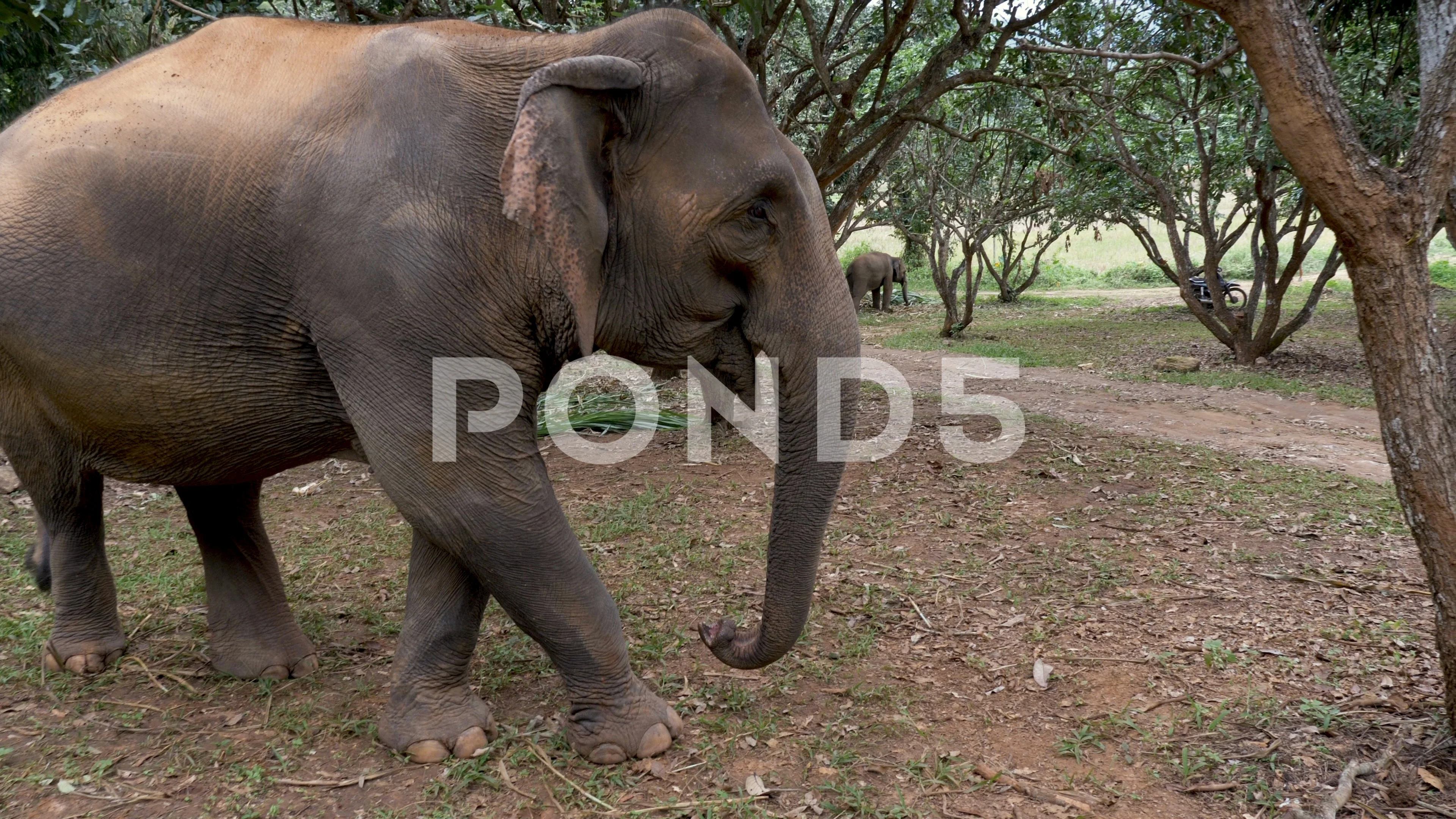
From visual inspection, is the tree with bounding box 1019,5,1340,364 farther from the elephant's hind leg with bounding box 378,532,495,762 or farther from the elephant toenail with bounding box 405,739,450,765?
the elephant toenail with bounding box 405,739,450,765

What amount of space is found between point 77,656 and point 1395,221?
4787mm

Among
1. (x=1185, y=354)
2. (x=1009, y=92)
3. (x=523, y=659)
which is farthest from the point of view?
(x=1185, y=354)

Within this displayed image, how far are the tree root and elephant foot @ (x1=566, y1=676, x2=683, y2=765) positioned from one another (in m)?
1.80

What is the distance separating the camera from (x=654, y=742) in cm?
305

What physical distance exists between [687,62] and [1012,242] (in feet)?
63.5

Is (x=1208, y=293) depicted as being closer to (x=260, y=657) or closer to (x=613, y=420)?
(x=613, y=420)

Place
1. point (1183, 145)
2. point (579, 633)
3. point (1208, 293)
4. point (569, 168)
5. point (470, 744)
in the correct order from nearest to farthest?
point (569, 168) → point (579, 633) → point (470, 744) → point (1183, 145) → point (1208, 293)

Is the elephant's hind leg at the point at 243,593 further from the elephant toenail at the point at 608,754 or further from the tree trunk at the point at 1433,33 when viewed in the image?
the tree trunk at the point at 1433,33

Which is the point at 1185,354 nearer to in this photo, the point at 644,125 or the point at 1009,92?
the point at 1009,92

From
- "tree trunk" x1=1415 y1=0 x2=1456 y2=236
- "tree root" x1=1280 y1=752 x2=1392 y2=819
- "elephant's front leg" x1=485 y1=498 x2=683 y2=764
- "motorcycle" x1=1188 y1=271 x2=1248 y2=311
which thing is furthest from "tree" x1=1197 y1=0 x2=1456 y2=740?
"motorcycle" x1=1188 y1=271 x2=1248 y2=311

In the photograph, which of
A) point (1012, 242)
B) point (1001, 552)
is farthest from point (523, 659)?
point (1012, 242)

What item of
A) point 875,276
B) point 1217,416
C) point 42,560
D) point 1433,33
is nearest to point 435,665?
point 42,560

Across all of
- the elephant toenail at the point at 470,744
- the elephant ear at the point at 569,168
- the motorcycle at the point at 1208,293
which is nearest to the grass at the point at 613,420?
the elephant toenail at the point at 470,744

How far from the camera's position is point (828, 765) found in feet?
9.89
